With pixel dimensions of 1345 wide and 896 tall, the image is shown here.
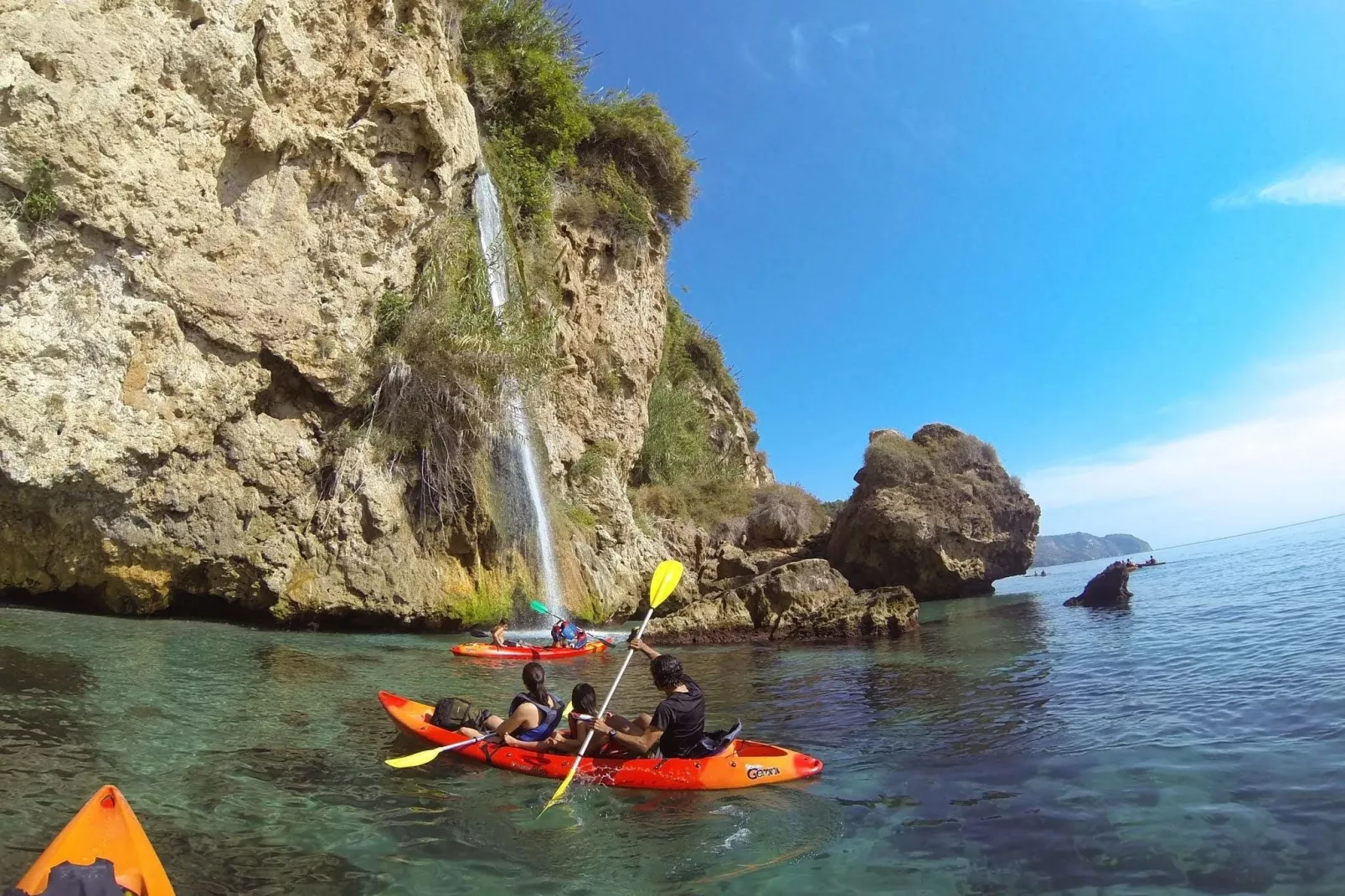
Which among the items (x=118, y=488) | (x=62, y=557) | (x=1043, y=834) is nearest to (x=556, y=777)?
(x=1043, y=834)

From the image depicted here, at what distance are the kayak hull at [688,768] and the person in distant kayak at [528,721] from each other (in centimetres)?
18

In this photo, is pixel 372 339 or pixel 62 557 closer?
pixel 62 557

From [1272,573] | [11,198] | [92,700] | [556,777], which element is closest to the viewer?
[556,777]

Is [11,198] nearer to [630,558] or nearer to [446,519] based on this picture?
[446,519]

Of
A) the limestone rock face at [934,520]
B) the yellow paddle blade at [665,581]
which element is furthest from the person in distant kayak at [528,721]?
the limestone rock face at [934,520]

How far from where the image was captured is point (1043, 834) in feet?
14.0

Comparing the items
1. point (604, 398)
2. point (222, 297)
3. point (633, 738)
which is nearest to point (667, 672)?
point (633, 738)

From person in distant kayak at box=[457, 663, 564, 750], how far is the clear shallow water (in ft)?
1.07

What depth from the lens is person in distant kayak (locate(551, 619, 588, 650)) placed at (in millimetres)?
12523

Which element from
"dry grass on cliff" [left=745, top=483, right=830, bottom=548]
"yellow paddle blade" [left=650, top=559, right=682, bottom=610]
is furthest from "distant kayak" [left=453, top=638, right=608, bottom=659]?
"dry grass on cliff" [left=745, top=483, right=830, bottom=548]

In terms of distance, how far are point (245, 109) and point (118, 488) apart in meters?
5.84

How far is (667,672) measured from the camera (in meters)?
5.79

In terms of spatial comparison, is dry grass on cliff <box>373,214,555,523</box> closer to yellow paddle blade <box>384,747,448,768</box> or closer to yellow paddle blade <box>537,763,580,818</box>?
yellow paddle blade <box>384,747,448,768</box>

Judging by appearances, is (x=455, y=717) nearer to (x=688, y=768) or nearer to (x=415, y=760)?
(x=415, y=760)
